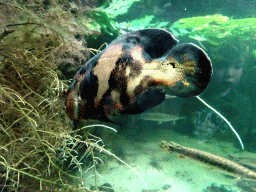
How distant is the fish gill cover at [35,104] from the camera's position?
185cm

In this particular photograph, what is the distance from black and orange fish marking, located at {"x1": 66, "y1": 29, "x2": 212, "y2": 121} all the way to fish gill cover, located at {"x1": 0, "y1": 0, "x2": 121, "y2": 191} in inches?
34.3

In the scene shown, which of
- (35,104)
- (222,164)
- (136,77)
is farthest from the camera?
(222,164)

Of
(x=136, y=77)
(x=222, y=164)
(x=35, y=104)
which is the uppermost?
(x=136, y=77)

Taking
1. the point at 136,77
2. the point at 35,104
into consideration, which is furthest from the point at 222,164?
the point at 136,77

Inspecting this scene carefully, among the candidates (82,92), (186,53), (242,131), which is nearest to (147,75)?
(186,53)

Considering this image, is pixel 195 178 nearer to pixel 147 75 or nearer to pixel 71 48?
pixel 71 48

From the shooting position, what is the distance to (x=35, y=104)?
2.32 metres

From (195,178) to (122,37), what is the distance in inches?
236

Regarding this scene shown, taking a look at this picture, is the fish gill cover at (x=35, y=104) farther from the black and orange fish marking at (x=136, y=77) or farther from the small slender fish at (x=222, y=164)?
the small slender fish at (x=222, y=164)

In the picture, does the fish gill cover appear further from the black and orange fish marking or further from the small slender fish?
the small slender fish

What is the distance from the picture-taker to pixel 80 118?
0.96 m

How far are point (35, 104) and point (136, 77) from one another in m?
1.94

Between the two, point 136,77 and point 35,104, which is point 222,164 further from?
point 136,77

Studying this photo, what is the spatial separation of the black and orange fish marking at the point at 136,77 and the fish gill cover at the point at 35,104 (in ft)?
2.86
